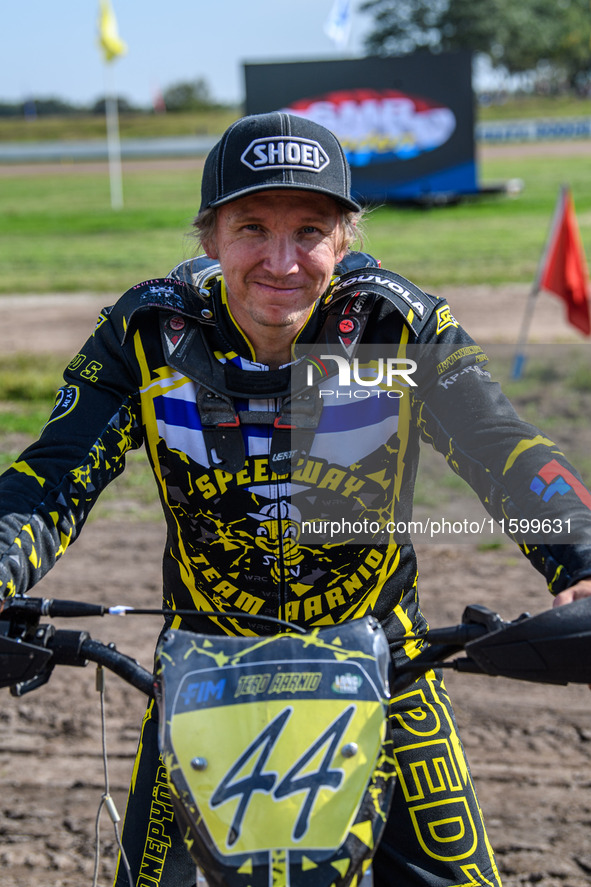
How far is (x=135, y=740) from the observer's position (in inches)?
162

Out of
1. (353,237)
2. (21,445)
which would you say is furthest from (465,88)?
(353,237)

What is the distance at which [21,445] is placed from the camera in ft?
26.1

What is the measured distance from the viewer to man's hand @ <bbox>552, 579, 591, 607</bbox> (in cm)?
175

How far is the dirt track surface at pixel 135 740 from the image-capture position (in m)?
3.52

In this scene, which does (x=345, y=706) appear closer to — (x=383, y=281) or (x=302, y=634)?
(x=302, y=634)

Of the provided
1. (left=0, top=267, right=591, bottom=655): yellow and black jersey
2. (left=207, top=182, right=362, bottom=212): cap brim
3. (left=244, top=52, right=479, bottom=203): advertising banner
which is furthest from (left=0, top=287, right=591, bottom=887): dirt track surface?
(left=244, top=52, right=479, bottom=203): advertising banner

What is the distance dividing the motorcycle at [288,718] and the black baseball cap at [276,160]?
0.98 m

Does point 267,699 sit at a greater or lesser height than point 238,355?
lesser

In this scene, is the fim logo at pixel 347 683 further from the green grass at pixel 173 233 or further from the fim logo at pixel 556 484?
the green grass at pixel 173 233

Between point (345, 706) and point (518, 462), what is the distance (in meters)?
0.77

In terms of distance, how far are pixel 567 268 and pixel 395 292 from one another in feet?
24.2

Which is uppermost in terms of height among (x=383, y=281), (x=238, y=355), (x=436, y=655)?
(x=383, y=281)

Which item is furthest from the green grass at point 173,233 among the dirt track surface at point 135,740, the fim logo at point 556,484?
the fim logo at point 556,484

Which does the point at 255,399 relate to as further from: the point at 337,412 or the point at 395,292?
the point at 395,292
